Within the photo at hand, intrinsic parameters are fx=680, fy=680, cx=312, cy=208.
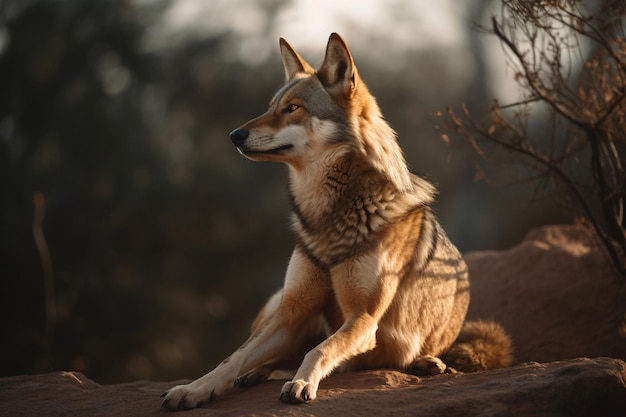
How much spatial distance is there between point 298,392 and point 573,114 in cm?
386

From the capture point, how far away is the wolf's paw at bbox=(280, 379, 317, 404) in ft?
12.7

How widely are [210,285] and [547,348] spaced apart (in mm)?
10026

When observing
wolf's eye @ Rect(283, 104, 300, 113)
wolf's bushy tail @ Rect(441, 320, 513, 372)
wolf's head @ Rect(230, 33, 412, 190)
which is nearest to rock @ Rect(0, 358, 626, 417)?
wolf's bushy tail @ Rect(441, 320, 513, 372)

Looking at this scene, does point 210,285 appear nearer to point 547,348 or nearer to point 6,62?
point 6,62

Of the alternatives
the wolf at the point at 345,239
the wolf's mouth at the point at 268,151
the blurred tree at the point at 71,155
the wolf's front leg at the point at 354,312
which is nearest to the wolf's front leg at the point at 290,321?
the wolf at the point at 345,239

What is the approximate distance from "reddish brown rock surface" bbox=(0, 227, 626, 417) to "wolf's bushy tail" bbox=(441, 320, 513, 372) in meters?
0.69

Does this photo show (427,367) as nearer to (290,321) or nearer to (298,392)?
(290,321)

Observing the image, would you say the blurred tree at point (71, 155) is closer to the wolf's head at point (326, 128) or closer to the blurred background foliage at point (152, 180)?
the blurred background foliage at point (152, 180)

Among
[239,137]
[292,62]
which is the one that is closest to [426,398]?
[239,137]

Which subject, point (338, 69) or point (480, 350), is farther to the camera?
point (480, 350)

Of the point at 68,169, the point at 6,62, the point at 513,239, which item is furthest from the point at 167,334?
the point at 513,239

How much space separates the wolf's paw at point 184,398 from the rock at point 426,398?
0.07 metres

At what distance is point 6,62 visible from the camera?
13562mm

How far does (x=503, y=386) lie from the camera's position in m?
3.99
